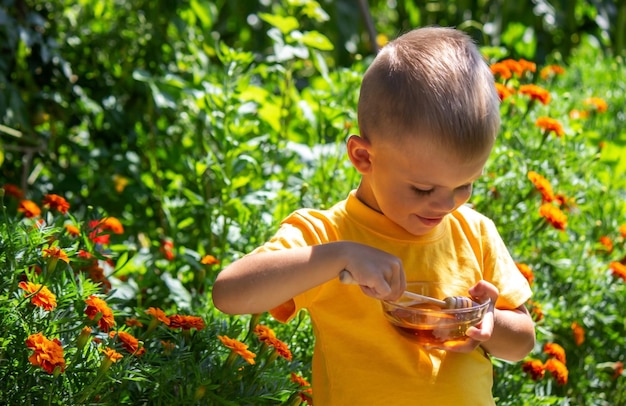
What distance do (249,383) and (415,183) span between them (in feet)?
2.02

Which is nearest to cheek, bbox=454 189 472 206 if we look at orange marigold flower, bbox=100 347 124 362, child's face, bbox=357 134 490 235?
child's face, bbox=357 134 490 235

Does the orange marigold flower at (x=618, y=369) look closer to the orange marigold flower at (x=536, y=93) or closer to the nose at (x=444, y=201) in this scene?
the orange marigold flower at (x=536, y=93)

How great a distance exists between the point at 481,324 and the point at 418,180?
28 centimetres

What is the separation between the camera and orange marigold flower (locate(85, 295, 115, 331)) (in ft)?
6.25

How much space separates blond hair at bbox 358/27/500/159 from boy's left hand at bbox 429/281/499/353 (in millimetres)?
254

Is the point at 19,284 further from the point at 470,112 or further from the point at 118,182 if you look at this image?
the point at 118,182

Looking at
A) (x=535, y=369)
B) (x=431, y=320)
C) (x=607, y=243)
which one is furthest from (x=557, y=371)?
(x=431, y=320)

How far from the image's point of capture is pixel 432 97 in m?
1.65

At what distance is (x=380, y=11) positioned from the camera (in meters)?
5.68

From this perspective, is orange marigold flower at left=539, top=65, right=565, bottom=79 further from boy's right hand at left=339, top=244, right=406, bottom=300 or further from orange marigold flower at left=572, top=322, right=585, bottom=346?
boy's right hand at left=339, top=244, right=406, bottom=300

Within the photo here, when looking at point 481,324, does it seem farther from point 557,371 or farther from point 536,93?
point 536,93

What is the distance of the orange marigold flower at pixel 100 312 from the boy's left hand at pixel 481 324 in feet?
2.08

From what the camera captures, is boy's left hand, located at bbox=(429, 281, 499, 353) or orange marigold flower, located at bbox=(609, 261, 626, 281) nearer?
boy's left hand, located at bbox=(429, 281, 499, 353)

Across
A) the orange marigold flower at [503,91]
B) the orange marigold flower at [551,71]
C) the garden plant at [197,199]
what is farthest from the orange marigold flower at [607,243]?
the orange marigold flower at [551,71]
